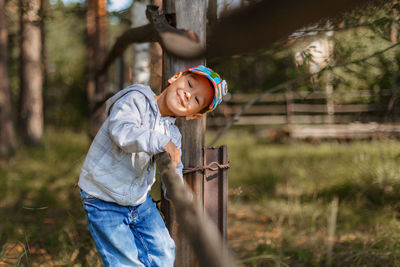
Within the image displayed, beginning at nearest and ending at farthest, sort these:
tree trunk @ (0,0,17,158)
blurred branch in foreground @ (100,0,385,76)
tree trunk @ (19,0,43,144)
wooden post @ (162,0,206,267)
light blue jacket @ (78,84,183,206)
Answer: blurred branch in foreground @ (100,0,385,76), light blue jacket @ (78,84,183,206), wooden post @ (162,0,206,267), tree trunk @ (0,0,17,158), tree trunk @ (19,0,43,144)

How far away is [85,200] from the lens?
1910mm

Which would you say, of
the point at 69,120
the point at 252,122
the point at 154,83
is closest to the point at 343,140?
the point at 252,122

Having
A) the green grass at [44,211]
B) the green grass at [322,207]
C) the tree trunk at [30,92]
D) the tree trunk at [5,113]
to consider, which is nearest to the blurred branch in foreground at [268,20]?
the green grass at [44,211]

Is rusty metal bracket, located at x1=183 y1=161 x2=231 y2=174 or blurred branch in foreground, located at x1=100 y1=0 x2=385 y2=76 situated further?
rusty metal bracket, located at x1=183 y1=161 x2=231 y2=174

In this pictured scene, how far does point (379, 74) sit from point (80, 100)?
1263 cm

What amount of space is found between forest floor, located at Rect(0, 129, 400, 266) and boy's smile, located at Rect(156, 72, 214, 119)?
1.05 meters

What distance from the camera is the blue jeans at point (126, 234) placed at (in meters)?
1.89

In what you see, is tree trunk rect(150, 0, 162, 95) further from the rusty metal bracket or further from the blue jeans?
the blue jeans

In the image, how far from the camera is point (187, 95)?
1896 mm

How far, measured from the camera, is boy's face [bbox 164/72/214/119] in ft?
6.20

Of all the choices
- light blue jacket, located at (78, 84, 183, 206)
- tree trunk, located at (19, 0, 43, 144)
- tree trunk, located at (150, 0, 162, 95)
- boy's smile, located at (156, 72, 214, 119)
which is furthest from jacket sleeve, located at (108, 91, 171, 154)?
tree trunk, located at (19, 0, 43, 144)

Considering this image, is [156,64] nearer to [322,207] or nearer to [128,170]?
[128,170]

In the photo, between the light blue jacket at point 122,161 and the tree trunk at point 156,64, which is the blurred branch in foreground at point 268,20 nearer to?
the light blue jacket at point 122,161

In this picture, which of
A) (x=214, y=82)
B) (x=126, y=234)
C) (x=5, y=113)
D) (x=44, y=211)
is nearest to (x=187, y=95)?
(x=214, y=82)
